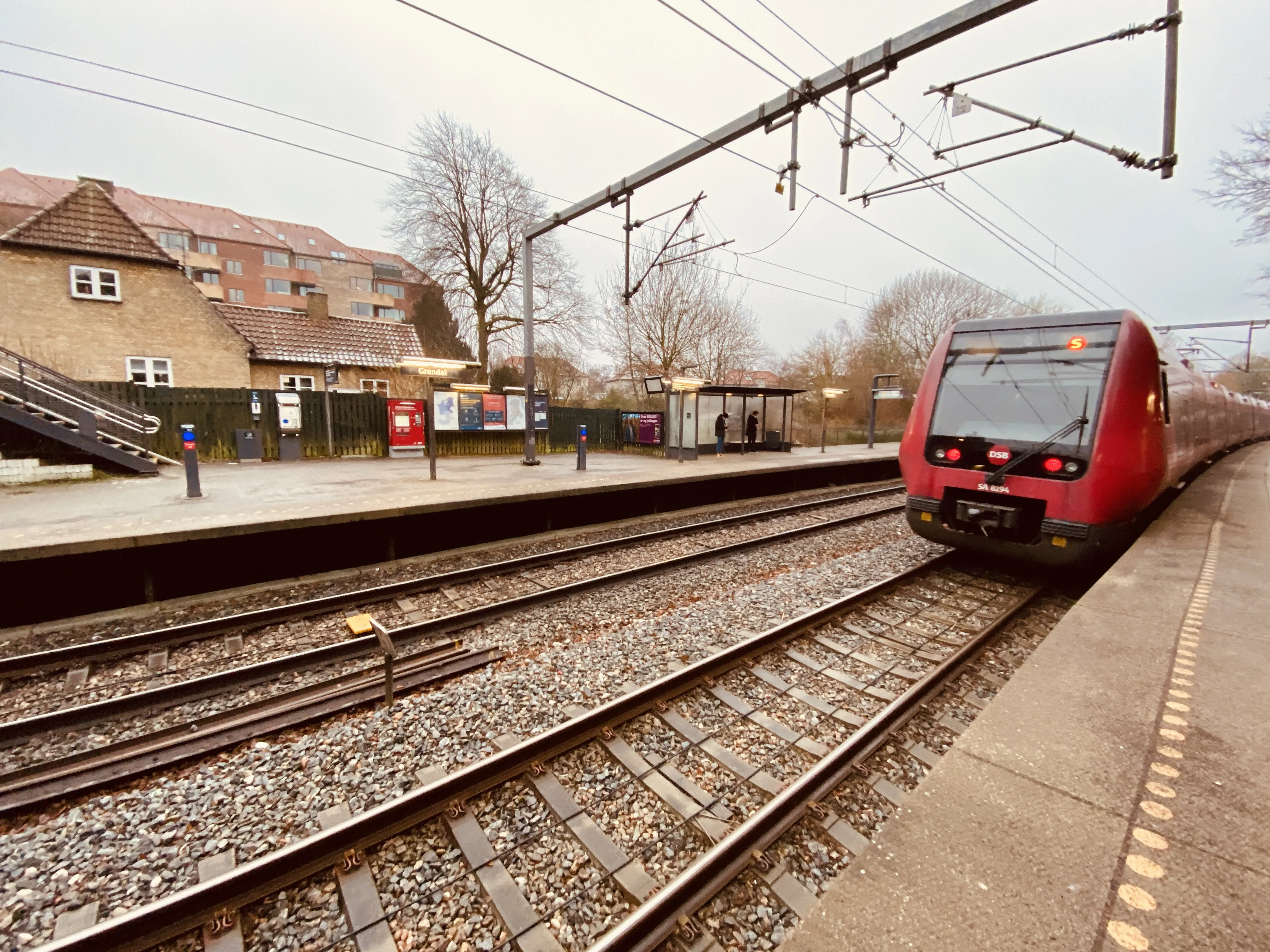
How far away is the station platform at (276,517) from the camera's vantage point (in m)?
5.57

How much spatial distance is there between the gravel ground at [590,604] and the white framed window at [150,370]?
60.4ft

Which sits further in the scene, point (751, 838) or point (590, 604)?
point (590, 604)

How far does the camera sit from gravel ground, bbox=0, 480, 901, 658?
491 cm

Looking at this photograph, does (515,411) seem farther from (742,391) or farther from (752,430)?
(752,430)

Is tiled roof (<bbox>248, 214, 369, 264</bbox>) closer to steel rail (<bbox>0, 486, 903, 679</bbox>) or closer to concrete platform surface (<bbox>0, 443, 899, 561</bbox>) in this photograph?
concrete platform surface (<bbox>0, 443, 899, 561</bbox>)

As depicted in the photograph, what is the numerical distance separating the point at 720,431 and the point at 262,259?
4694 centimetres

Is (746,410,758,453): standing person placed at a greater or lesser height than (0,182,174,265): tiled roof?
lesser

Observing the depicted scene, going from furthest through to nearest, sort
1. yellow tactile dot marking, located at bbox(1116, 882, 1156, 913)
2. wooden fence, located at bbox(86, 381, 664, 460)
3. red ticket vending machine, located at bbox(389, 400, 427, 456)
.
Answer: red ticket vending machine, located at bbox(389, 400, 427, 456) → wooden fence, located at bbox(86, 381, 664, 460) → yellow tactile dot marking, located at bbox(1116, 882, 1156, 913)

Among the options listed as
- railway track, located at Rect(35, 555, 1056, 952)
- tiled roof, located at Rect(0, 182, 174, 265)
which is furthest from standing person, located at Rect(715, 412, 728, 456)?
tiled roof, located at Rect(0, 182, 174, 265)

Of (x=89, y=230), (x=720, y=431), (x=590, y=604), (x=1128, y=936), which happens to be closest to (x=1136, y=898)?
(x=1128, y=936)

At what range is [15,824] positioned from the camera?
Answer: 8.88 feet

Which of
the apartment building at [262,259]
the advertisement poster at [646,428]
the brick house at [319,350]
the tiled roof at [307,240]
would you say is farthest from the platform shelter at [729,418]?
the tiled roof at [307,240]

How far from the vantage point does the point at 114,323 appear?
17078 mm

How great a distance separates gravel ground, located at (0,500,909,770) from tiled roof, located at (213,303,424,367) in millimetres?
15824
